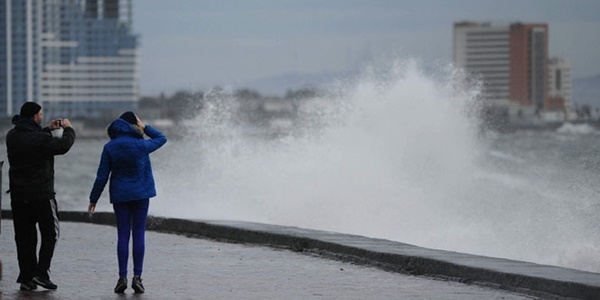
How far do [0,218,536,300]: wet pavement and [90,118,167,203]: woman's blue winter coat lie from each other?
81 cm

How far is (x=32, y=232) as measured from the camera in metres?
11.9

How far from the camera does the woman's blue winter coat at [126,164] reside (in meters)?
11.5

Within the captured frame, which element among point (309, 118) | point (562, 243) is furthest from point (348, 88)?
point (562, 243)

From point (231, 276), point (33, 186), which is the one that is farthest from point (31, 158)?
point (231, 276)

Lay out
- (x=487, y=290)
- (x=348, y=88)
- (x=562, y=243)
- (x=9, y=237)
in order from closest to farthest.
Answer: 1. (x=487, y=290)
2. (x=9, y=237)
3. (x=562, y=243)
4. (x=348, y=88)

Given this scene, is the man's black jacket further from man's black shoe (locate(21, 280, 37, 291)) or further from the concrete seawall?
the concrete seawall

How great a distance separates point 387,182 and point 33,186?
24873mm

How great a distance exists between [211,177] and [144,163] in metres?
31.6

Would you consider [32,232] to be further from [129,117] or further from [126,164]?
[129,117]

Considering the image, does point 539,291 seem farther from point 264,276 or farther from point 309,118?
point 309,118

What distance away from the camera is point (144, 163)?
11.6 m

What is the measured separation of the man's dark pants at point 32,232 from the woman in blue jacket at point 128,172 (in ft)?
1.54

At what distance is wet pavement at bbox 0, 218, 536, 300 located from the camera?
11.1 meters

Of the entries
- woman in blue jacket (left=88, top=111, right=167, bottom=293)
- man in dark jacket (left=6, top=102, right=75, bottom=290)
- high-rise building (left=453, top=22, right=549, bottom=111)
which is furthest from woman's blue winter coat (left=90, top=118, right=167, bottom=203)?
high-rise building (left=453, top=22, right=549, bottom=111)
